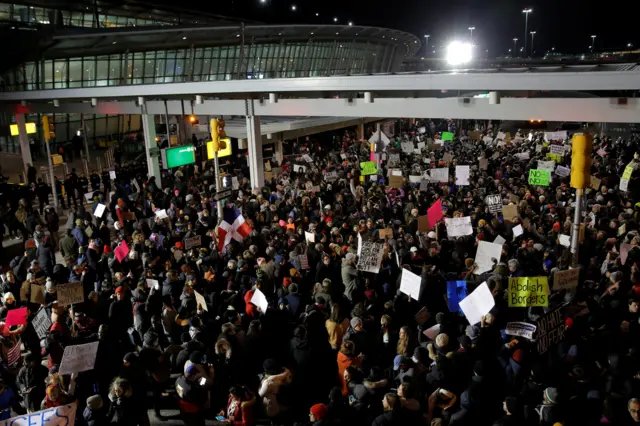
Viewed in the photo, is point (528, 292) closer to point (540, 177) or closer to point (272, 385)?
point (272, 385)

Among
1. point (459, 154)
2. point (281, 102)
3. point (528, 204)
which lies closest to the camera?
point (528, 204)

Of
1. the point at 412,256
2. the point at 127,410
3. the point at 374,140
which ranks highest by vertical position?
the point at 374,140

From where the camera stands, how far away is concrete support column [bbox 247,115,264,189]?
61.3ft

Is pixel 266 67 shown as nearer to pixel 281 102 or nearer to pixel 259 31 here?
Result: pixel 259 31

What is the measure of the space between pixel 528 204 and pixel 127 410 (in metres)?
11.3

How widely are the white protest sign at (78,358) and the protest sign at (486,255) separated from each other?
20.4ft

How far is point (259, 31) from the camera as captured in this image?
32469mm

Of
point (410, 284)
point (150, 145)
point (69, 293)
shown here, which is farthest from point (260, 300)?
point (150, 145)

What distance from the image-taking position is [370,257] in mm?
9180

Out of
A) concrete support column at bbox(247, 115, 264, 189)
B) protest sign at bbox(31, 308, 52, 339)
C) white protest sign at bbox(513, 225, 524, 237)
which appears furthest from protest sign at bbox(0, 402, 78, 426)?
concrete support column at bbox(247, 115, 264, 189)

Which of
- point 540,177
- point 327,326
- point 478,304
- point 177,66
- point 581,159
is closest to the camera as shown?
point 478,304

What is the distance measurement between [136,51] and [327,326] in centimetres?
2793

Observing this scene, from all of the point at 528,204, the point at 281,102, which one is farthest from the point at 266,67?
the point at 528,204

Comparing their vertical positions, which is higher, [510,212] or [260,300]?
[510,212]
